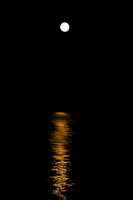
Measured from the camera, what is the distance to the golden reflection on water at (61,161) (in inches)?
263

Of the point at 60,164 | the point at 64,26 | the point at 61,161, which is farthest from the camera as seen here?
the point at 64,26

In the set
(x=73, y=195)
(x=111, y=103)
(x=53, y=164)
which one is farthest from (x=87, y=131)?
(x=111, y=103)

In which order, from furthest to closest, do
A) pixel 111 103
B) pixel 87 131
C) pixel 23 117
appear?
pixel 111 103 < pixel 23 117 < pixel 87 131

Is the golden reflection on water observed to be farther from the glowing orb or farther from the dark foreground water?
the glowing orb

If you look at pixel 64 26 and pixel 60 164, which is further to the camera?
pixel 64 26

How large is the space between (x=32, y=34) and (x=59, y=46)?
59.6 inches

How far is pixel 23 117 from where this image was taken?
1788 cm

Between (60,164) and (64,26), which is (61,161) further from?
(64,26)

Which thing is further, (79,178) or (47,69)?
(47,69)

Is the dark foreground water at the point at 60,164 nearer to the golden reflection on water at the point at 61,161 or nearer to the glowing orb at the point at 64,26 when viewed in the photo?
the golden reflection on water at the point at 61,161

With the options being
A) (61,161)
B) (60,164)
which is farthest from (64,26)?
(60,164)

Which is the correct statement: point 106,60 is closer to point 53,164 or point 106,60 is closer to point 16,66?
point 16,66

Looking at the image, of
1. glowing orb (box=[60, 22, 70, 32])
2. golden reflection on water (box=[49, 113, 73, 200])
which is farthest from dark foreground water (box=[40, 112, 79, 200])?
glowing orb (box=[60, 22, 70, 32])

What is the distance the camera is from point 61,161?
8992 mm
